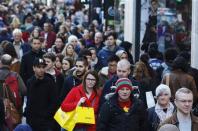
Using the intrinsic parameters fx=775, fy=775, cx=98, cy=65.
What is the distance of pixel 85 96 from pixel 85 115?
303 millimetres

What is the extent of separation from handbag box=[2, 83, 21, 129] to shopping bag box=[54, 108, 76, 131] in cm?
79

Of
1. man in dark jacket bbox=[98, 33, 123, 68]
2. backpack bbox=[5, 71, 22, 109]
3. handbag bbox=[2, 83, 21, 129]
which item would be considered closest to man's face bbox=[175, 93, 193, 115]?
handbag bbox=[2, 83, 21, 129]

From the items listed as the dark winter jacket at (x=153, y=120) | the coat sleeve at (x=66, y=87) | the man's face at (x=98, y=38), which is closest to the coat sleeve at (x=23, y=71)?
the coat sleeve at (x=66, y=87)

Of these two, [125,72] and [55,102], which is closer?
[125,72]

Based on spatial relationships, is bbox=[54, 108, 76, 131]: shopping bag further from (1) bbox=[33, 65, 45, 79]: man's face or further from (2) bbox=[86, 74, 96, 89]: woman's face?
(1) bbox=[33, 65, 45, 79]: man's face

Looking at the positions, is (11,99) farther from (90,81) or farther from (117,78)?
(117,78)

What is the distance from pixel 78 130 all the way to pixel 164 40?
8959 mm

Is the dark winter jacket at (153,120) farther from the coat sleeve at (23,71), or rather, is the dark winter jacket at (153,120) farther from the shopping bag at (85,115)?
the coat sleeve at (23,71)

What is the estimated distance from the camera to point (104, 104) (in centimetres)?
971

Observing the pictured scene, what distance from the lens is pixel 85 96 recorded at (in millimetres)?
10805

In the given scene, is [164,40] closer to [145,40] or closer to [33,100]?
[145,40]

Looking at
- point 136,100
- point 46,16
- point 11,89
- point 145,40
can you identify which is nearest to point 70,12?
point 46,16

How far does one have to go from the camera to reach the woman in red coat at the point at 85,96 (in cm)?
1075

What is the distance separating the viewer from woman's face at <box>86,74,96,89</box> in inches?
426
